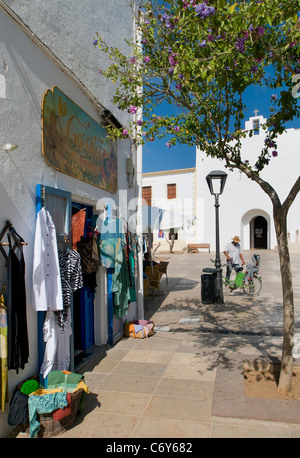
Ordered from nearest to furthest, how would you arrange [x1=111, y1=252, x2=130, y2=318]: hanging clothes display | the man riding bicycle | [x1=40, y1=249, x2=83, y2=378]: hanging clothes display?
[x1=40, y1=249, x2=83, y2=378]: hanging clothes display, [x1=111, y1=252, x2=130, y2=318]: hanging clothes display, the man riding bicycle

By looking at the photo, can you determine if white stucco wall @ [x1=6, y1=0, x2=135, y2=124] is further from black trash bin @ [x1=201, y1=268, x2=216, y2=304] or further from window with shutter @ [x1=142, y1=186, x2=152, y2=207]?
window with shutter @ [x1=142, y1=186, x2=152, y2=207]

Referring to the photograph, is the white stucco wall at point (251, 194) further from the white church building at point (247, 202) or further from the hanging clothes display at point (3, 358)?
the hanging clothes display at point (3, 358)

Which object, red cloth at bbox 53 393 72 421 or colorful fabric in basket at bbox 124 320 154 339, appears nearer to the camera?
red cloth at bbox 53 393 72 421

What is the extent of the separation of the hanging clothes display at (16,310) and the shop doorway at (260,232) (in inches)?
1053

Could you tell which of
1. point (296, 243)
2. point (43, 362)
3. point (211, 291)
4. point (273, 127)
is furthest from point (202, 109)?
point (296, 243)

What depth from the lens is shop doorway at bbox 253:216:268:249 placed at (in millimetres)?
28219

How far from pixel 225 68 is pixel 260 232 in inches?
997

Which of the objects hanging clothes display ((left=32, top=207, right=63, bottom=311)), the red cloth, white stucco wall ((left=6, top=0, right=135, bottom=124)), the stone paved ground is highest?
white stucco wall ((left=6, top=0, right=135, bottom=124))

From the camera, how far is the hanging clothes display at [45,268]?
3605 millimetres

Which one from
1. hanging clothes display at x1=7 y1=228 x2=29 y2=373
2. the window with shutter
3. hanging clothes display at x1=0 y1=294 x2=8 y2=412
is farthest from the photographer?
the window with shutter

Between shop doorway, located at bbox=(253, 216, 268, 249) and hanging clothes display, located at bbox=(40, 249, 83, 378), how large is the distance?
2578 cm

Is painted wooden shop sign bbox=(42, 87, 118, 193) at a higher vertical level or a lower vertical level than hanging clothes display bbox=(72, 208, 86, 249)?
higher

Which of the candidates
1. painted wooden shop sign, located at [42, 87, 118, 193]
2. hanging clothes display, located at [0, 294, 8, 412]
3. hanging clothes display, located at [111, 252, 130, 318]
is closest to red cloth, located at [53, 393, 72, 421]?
hanging clothes display, located at [0, 294, 8, 412]
